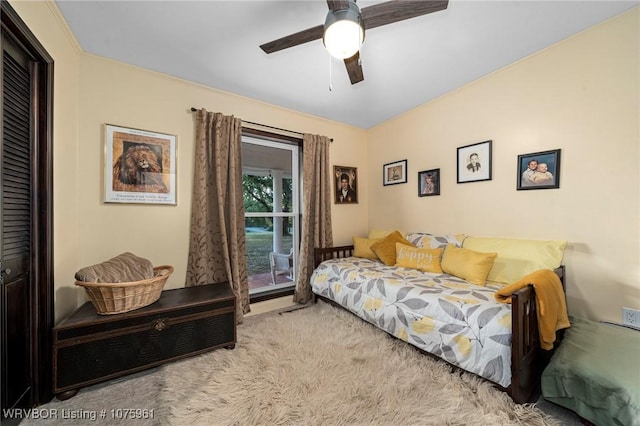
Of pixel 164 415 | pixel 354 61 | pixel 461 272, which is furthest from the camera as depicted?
pixel 461 272

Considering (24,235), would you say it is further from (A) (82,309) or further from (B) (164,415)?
(B) (164,415)

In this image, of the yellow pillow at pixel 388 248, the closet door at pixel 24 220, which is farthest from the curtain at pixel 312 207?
the closet door at pixel 24 220

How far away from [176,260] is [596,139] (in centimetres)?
356

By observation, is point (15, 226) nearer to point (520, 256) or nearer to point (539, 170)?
point (520, 256)

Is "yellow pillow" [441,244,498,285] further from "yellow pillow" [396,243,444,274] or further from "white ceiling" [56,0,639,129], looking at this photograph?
"white ceiling" [56,0,639,129]

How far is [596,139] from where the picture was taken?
176 cm

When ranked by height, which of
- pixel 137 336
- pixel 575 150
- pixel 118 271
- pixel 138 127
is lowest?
pixel 137 336

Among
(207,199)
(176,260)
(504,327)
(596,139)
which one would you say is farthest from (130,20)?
(596,139)

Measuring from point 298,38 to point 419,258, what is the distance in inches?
84.6

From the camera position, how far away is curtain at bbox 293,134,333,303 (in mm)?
3023

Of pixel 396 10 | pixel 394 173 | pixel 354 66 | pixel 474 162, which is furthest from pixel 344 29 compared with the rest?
pixel 394 173

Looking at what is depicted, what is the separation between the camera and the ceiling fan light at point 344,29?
1216mm

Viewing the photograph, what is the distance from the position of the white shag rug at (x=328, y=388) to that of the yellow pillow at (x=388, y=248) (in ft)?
2.85

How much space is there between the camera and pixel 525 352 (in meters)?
1.37
